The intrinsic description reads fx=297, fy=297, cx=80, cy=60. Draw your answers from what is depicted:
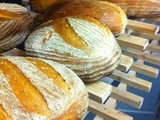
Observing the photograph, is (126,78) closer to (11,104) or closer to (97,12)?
(97,12)

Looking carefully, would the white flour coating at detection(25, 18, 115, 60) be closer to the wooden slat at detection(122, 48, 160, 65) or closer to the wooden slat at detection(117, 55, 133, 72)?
the wooden slat at detection(117, 55, 133, 72)

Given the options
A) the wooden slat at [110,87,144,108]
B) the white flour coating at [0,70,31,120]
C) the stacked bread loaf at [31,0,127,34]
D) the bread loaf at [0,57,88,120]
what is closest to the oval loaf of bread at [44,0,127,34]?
the stacked bread loaf at [31,0,127,34]

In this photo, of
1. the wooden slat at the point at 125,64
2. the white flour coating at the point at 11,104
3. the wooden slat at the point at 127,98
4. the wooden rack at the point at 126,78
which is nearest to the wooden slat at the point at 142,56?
the wooden rack at the point at 126,78

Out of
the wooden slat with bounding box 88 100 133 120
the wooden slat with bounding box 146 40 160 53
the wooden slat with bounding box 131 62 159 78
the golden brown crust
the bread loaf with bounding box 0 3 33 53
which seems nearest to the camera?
the golden brown crust

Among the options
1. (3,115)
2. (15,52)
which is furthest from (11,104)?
(15,52)

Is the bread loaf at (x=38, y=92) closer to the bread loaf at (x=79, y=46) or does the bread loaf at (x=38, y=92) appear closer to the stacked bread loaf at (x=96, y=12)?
the bread loaf at (x=79, y=46)
